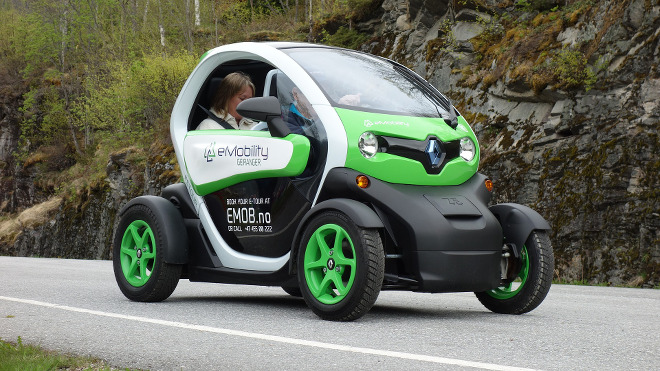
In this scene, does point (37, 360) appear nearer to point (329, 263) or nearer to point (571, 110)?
point (329, 263)

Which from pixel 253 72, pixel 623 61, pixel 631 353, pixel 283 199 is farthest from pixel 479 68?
pixel 631 353

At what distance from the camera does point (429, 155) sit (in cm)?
557

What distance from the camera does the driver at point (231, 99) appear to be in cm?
692

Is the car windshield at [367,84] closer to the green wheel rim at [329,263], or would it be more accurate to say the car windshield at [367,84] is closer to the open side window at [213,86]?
the open side window at [213,86]

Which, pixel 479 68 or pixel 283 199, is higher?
pixel 479 68

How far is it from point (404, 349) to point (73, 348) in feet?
5.73

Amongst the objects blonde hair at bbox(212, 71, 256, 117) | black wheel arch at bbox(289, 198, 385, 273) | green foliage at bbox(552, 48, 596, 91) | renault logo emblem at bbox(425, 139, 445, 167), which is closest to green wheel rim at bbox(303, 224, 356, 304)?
black wheel arch at bbox(289, 198, 385, 273)

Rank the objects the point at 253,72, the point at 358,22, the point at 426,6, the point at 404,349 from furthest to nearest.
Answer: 1. the point at 358,22
2. the point at 426,6
3. the point at 253,72
4. the point at 404,349

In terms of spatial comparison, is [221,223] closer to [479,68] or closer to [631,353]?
[631,353]

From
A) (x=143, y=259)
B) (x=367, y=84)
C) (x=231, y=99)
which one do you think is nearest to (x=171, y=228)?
(x=143, y=259)

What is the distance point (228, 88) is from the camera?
6988 millimetres

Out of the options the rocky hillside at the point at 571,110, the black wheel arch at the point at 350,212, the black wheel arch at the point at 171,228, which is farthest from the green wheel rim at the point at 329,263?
the rocky hillside at the point at 571,110

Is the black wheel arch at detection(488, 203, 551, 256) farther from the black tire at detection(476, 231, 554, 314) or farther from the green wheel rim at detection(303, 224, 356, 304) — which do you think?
the green wheel rim at detection(303, 224, 356, 304)

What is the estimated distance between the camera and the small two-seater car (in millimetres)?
5250
